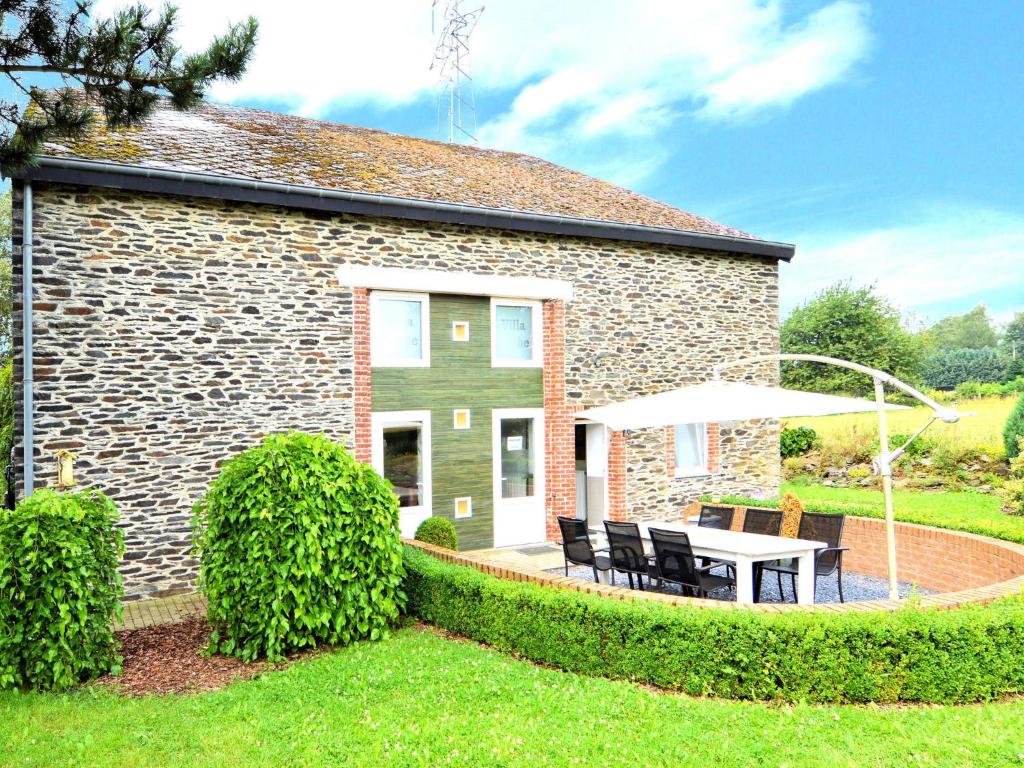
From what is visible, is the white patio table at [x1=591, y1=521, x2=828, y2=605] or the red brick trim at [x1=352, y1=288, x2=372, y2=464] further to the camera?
the red brick trim at [x1=352, y1=288, x2=372, y2=464]

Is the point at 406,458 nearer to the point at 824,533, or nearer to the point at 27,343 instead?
the point at 27,343

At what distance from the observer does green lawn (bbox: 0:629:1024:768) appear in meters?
4.34

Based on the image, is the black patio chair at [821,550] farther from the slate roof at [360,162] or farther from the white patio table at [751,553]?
the slate roof at [360,162]

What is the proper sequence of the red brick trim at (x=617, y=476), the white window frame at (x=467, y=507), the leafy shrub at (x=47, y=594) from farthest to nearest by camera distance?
the red brick trim at (x=617, y=476) < the white window frame at (x=467, y=507) < the leafy shrub at (x=47, y=594)

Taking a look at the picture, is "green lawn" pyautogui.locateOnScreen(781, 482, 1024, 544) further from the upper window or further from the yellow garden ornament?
the yellow garden ornament

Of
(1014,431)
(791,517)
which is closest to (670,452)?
(791,517)

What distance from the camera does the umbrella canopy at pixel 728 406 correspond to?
8242 millimetres

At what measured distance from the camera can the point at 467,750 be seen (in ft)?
14.6

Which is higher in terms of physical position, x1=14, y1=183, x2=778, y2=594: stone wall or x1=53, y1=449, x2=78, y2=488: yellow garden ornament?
x1=14, y1=183, x2=778, y2=594: stone wall

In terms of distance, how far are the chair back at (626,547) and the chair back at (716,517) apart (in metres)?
2.35

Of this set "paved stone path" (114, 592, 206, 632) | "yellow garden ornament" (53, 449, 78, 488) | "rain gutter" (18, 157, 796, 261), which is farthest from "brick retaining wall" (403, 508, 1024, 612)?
"rain gutter" (18, 157, 796, 261)

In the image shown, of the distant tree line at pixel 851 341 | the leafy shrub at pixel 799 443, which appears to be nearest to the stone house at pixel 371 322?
the leafy shrub at pixel 799 443

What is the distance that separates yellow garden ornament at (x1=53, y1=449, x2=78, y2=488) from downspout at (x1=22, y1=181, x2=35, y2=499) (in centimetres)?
27

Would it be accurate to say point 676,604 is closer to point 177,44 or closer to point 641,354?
point 177,44
